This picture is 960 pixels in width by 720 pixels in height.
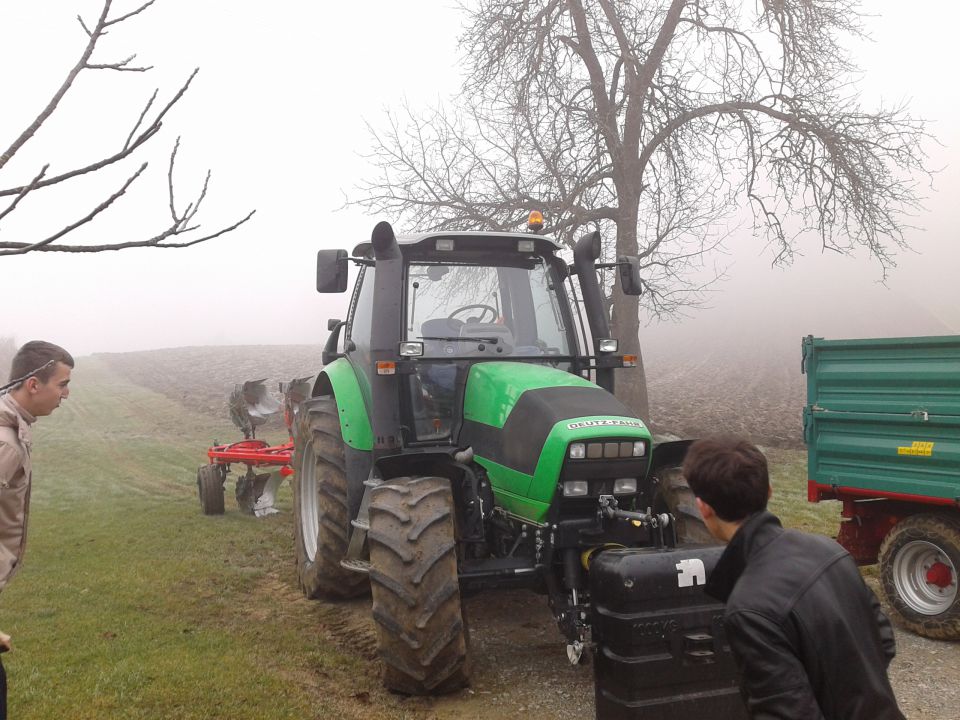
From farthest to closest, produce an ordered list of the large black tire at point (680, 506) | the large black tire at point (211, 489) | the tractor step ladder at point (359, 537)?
1. the large black tire at point (211, 489)
2. the tractor step ladder at point (359, 537)
3. the large black tire at point (680, 506)

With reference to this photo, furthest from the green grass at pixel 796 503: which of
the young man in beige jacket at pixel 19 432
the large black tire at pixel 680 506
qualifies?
the young man in beige jacket at pixel 19 432

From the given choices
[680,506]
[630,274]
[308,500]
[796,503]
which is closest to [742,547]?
[680,506]

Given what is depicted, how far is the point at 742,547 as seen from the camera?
2.10 meters

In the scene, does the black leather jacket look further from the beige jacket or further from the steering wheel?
the steering wheel

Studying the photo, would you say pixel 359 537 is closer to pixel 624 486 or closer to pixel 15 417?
pixel 624 486

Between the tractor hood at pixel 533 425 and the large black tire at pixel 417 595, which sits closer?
the large black tire at pixel 417 595

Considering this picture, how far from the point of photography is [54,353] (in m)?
2.92

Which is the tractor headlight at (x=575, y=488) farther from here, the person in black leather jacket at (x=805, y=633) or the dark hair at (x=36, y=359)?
the dark hair at (x=36, y=359)

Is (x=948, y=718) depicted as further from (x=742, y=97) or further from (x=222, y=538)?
(x=742, y=97)

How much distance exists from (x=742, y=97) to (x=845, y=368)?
10.2m

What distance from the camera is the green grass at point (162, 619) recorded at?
427cm

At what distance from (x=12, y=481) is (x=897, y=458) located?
5.12 m

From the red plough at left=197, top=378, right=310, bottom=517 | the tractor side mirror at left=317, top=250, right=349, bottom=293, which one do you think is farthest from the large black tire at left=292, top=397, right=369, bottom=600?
the red plough at left=197, top=378, right=310, bottom=517

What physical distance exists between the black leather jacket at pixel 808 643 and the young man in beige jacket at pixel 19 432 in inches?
88.2
